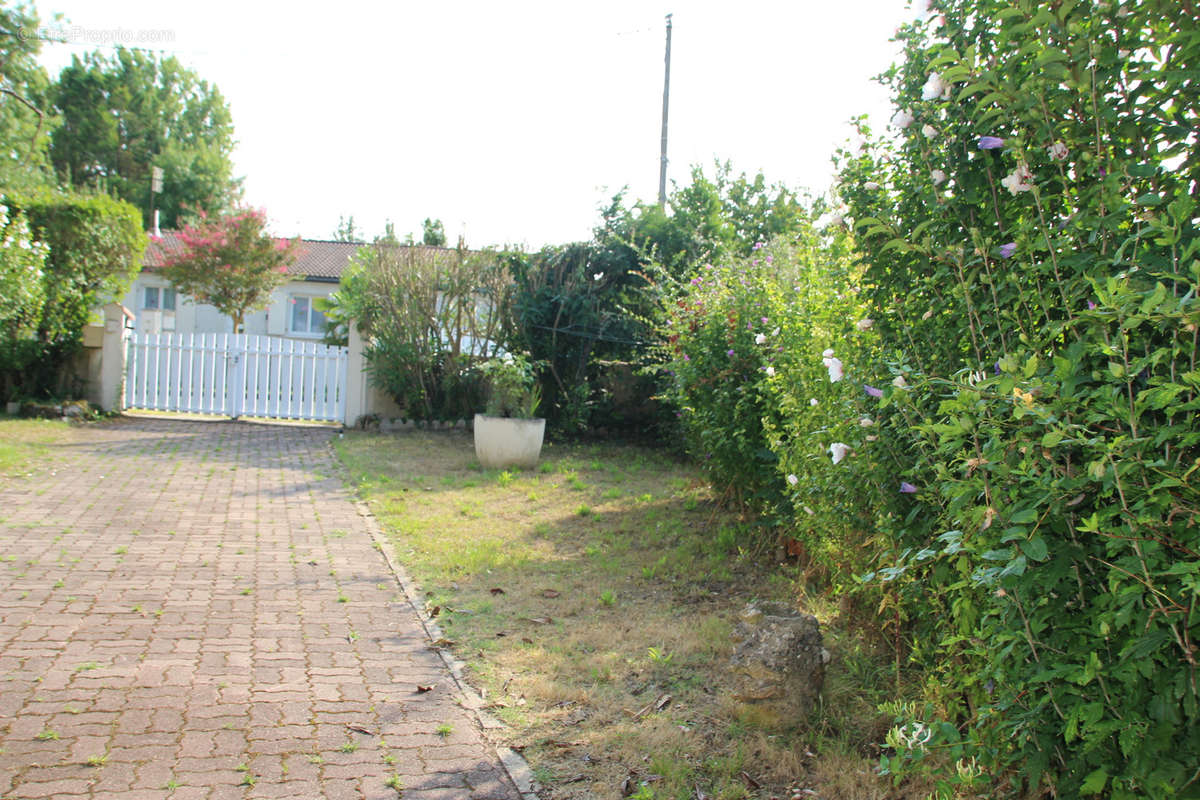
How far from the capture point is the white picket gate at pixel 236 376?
1502 centimetres

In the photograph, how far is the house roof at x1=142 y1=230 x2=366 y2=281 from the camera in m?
32.0

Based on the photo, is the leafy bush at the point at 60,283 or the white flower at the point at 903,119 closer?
the white flower at the point at 903,119

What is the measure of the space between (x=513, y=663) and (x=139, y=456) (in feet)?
26.9

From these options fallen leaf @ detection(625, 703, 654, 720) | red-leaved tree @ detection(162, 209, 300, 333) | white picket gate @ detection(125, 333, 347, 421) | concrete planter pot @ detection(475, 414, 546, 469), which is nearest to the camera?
fallen leaf @ detection(625, 703, 654, 720)

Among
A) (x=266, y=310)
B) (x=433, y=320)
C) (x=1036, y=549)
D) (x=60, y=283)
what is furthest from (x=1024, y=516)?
(x=266, y=310)

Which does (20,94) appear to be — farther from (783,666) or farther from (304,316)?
(783,666)

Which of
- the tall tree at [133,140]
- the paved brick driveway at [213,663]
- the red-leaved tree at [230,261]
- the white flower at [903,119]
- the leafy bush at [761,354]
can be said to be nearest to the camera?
the white flower at [903,119]

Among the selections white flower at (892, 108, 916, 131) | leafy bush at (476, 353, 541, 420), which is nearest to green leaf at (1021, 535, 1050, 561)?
white flower at (892, 108, 916, 131)

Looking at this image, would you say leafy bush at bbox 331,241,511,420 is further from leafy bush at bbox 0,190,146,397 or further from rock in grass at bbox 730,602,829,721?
rock in grass at bbox 730,602,829,721

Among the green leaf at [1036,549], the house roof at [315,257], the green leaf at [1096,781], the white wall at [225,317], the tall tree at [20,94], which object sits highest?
the tall tree at [20,94]

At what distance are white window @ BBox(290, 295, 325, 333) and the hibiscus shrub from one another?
107ft

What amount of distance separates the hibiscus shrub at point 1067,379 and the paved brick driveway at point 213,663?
5.98 ft

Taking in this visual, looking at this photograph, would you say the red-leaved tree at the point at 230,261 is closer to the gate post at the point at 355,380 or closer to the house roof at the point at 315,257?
the house roof at the point at 315,257

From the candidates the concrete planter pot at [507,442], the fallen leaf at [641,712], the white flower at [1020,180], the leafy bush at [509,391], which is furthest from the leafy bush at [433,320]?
the white flower at [1020,180]
